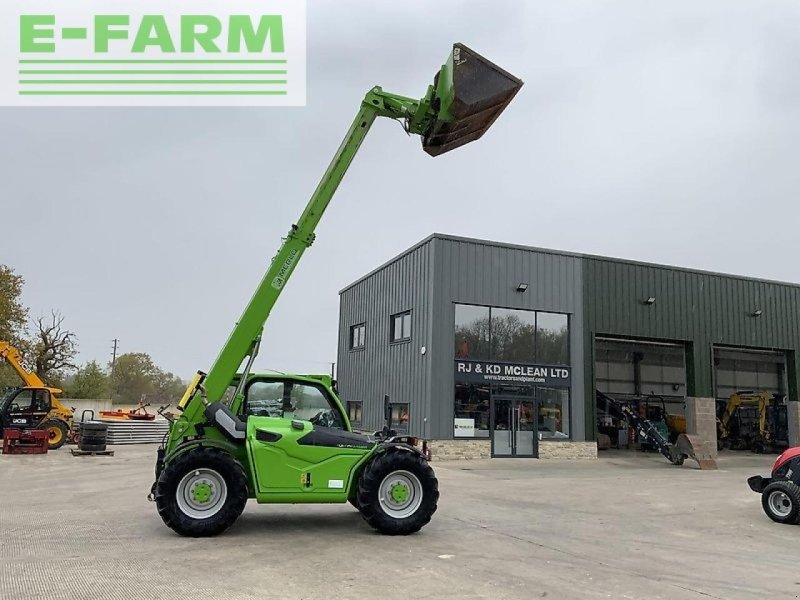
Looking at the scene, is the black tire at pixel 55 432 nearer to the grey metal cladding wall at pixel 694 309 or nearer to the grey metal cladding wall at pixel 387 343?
the grey metal cladding wall at pixel 387 343

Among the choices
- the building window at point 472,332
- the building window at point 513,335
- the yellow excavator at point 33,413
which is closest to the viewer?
the yellow excavator at point 33,413

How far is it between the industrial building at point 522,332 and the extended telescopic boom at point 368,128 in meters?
12.1

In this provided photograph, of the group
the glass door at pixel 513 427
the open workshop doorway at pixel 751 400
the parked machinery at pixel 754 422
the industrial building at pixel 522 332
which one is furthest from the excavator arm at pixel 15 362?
the parked machinery at pixel 754 422

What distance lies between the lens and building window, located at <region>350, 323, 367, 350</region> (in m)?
27.2

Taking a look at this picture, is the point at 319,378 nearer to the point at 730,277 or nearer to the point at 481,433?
the point at 481,433

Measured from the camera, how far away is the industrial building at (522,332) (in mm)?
21172

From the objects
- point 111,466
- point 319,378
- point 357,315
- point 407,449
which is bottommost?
point 111,466

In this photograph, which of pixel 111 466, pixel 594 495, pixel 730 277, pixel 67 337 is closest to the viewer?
pixel 594 495

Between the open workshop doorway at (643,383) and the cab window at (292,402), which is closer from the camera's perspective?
the cab window at (292,402)

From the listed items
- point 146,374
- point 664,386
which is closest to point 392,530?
point 664,386

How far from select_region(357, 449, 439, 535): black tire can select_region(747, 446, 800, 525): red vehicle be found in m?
5.97

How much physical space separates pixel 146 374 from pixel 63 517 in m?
71.0

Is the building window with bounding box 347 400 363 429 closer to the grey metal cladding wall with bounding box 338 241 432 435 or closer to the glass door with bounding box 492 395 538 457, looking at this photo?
the grey metal cladding wall with bounding box 338 241 432 435

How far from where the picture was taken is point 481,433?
21.2 meters
